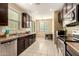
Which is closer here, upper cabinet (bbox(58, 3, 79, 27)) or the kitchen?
upper cabinet (bbox(58, 3, 79, 27))

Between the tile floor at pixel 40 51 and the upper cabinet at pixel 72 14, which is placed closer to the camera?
the upper cabinet at pixel 72 14

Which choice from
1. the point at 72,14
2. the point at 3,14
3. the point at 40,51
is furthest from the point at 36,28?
the point at 72,14

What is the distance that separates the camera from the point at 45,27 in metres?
12.7

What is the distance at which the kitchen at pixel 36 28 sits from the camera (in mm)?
2463

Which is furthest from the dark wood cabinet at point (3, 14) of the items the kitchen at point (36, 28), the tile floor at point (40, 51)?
the tile floor at point (40, 51)

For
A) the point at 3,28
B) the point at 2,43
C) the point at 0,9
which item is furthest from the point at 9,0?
the point at 3,28

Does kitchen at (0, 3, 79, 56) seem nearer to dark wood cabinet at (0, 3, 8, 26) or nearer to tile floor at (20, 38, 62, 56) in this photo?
dark wood cabinet at (0, 3, 8, 26)

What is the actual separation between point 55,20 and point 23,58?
640cm

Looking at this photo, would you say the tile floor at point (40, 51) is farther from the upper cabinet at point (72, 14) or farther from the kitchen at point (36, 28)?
the upper cabinet at point (72, 14)

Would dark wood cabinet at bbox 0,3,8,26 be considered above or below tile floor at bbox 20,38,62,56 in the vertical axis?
above

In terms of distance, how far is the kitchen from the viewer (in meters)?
2.46

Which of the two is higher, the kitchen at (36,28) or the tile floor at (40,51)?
the kitchen at (36,28)

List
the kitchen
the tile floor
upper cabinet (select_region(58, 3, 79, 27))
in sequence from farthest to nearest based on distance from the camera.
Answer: the tile floor < the kitchen < upper cabinet (select_region(58, 3, 79, 27))

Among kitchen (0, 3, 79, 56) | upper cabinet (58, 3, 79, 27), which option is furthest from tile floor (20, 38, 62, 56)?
upper cabinet (58, 3, 79, 27)
